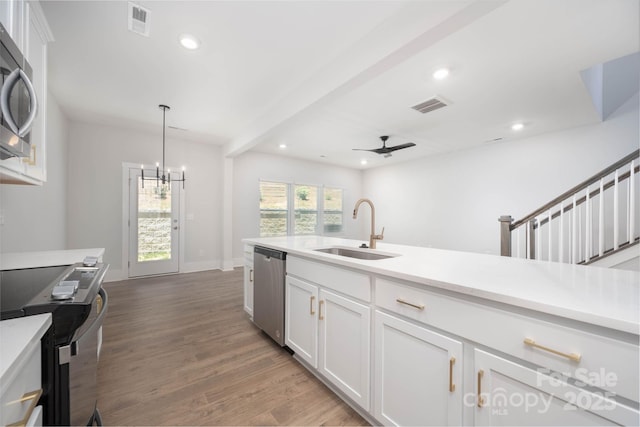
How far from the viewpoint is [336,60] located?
8.34ft

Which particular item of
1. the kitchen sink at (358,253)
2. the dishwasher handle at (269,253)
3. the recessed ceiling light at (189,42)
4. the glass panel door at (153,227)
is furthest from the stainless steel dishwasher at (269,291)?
the glass panel door at (153,227)

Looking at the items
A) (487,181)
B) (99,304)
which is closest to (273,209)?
(487,181)

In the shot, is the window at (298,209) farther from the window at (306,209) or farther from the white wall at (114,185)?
the white wall at (114,185)

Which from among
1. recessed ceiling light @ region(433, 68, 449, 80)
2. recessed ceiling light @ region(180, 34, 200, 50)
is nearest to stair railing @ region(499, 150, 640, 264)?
recessed ceiling light @ region(433, 68, 449, 80)

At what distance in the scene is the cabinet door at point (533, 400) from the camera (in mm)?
752

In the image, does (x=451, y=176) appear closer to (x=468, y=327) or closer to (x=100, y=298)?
(x=468, y=327)

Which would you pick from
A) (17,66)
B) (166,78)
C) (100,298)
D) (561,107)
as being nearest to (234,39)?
(166,78)

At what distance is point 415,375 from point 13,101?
2.08 meters

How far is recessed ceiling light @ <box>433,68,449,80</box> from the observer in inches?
106

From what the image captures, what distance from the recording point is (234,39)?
234cm

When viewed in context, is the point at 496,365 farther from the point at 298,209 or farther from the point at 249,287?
the point at 298,209

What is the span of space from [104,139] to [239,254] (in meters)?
3.36

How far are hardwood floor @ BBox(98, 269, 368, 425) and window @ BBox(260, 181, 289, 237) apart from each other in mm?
3328

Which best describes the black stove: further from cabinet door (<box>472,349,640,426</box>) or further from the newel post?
the newel post
